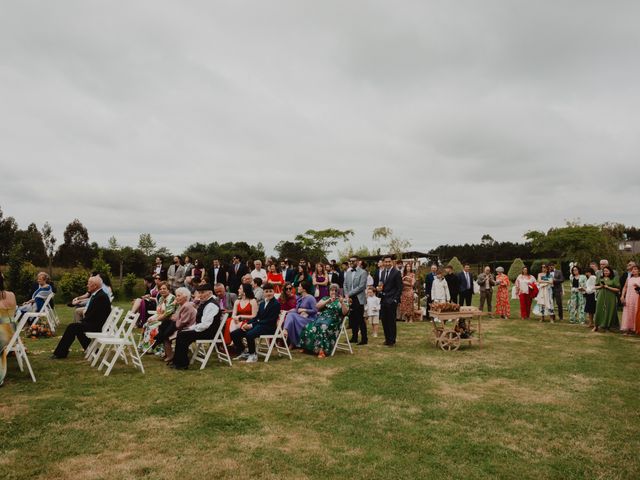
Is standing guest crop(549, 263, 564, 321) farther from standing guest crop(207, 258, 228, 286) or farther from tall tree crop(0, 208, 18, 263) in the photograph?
tall tree crop(0, 208, 18, 263)

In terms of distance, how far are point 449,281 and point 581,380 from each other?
835 cm

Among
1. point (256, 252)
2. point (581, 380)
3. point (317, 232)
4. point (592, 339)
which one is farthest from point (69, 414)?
point (317, 232)

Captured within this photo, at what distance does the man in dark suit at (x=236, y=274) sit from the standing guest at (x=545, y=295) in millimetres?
9591

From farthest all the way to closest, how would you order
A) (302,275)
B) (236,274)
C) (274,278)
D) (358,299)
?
(236,274)
(302,275)
(274,278)
(358,299)

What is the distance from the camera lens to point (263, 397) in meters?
6.04

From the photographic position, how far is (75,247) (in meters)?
49.1

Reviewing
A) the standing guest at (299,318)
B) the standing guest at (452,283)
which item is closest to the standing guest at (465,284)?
the standing guest at (452,283)

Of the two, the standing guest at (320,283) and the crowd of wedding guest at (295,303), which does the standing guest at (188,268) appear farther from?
the standing guest at (320,283)

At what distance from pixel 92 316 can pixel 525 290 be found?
1326 centimetres

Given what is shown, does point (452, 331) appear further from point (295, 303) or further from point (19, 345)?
point (19, 345)

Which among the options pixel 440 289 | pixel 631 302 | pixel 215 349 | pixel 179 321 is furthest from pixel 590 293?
pixel 179 321

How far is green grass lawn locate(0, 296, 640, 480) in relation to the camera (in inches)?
157

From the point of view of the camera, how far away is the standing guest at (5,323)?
6535 millimetres

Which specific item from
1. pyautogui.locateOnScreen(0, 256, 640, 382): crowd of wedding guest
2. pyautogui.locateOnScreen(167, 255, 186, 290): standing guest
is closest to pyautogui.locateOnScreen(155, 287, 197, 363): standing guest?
pyautogui.locateOnScreen(0, 256, 640, 382): crowd of wedding guest
